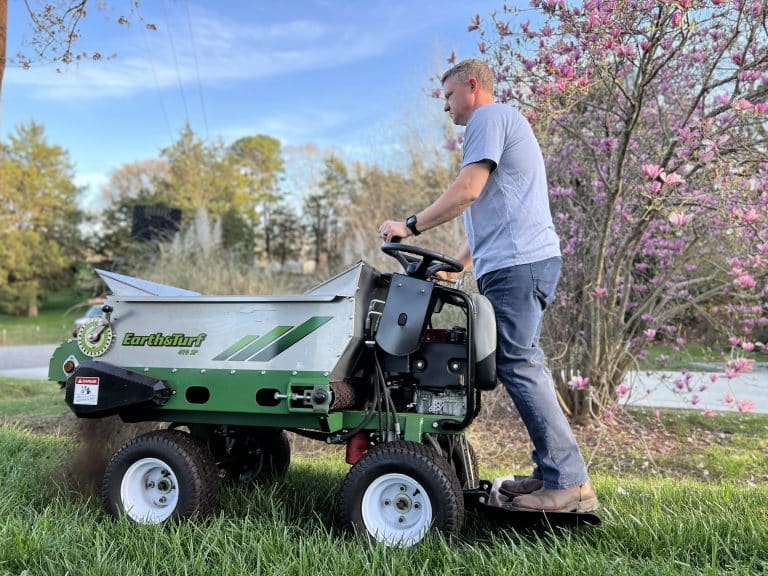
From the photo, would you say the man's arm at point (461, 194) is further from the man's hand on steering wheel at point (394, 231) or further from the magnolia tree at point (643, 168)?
the magnolia tree at point (643, 168)

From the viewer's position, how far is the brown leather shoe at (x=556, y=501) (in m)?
2.77

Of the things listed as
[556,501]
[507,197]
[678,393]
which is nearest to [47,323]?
[678,393]

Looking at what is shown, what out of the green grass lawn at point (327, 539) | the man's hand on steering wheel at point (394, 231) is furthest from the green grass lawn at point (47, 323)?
the man's hand on steering wheel at point (394, 231)

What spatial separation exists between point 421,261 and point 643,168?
9.20ft

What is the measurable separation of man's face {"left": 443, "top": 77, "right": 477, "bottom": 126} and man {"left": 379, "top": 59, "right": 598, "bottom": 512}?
7cm

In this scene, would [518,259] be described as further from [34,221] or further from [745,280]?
[34,221]

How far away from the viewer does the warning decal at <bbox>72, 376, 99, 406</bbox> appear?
2.98m

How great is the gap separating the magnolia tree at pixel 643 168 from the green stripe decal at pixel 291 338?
283 centimetres

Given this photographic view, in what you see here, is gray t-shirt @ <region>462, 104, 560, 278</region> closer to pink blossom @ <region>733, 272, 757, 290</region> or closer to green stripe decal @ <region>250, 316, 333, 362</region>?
green stripe decal @ <region>250, 316, 333, 362</region>

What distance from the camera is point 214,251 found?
40.7 feet

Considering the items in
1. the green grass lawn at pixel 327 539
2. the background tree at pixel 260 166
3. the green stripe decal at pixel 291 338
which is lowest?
the green grass lawn at pixel 327 539

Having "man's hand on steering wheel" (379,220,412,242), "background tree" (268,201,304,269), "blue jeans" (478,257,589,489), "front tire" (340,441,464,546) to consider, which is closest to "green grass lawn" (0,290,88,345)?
"background tree" (268,201,304,269)

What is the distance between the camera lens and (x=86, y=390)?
118 inches

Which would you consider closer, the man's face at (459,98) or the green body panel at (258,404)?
the green body panel at (258,404)
